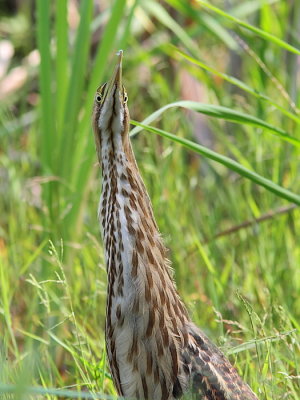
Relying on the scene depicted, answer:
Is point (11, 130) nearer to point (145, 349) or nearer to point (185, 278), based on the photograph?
point (185, 278)

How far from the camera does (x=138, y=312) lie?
2219mm

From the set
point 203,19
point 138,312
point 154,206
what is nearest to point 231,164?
point 138,312

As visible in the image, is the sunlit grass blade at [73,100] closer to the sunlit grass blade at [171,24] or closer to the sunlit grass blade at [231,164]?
the sunlit grass blade at [171,24]

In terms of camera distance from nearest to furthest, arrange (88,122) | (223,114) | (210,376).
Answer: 1. (210,376)
2. (223,114)
3. (88,122)

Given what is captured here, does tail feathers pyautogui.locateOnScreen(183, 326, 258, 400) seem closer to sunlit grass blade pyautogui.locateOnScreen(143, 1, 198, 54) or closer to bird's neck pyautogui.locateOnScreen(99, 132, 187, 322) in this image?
bird's neck pyautogui.locateOnScreen(99, 132, 187, 322)

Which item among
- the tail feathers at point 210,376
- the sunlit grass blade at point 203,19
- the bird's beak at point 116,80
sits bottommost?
the tail feathers at point 210,376

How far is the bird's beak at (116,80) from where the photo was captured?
2195 millimetres

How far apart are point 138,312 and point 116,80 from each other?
21.5 inches

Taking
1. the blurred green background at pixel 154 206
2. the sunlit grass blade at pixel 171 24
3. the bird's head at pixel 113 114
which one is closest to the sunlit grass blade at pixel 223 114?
the blurred green background at pixel 154 206

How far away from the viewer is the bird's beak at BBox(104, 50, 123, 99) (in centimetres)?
220

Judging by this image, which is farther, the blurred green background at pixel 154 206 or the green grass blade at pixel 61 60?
the green grass blade at pixel 61 60

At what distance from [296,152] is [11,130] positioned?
120 centimetres

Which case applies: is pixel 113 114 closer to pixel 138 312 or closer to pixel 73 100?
pixel 138 312

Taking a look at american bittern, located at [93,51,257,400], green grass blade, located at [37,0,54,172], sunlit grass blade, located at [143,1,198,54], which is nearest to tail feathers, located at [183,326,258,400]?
american bittern, located at [93,51,257,400]
